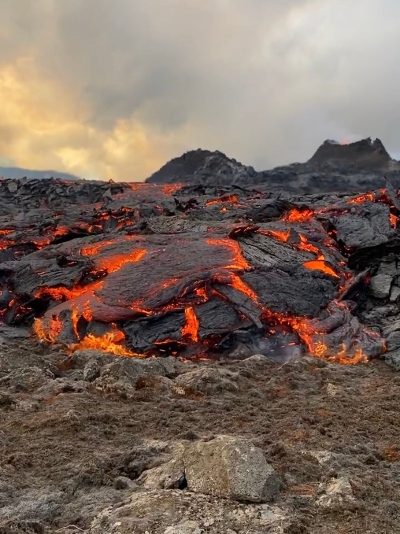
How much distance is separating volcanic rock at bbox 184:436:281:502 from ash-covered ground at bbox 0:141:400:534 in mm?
20

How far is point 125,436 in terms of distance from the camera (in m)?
6.71

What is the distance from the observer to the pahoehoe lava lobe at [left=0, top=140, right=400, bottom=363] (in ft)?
39.7

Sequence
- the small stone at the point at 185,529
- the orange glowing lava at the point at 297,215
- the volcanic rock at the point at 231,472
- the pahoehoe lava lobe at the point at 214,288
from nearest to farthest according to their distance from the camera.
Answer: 1. the small stone at the point at 185,529
2. the volcanic rock at the point at 231,472
3. the pahoehoe lava lobe at the point at 214,288
4. the orange glowing lava at the point at 297,215

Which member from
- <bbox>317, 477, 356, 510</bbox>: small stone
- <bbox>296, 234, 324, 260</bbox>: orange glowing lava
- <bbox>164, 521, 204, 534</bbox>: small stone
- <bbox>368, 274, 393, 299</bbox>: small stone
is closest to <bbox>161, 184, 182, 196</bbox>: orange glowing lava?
<bbox>296, 234, 324, 260</bbox>: orange glowing lava

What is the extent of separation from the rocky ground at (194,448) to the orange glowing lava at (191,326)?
2.04m

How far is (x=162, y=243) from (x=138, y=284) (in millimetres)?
3172

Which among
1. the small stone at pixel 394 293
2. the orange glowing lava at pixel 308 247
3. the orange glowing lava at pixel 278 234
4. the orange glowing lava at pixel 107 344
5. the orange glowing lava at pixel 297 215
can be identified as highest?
the orange glowing lava at pixel 297 215

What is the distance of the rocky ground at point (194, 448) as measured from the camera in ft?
15.1

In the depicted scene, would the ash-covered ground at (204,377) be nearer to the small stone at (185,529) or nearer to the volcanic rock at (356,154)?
the small stone at (185,529)

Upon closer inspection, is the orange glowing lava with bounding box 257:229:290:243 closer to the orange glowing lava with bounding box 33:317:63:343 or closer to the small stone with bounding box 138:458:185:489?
the orange glowing lava with bounding box 33:317:63:343

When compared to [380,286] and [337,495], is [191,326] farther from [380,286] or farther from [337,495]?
[337,495]

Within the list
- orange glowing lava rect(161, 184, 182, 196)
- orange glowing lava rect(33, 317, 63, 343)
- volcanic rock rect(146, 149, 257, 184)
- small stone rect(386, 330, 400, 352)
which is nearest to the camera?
small stone rect(386, 330, 400, 352)

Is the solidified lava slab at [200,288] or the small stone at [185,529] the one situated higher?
the solidified lava slab at [200,288]

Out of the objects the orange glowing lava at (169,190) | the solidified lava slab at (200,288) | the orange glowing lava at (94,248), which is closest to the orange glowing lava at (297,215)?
the solidified lava slab at (200,288)
